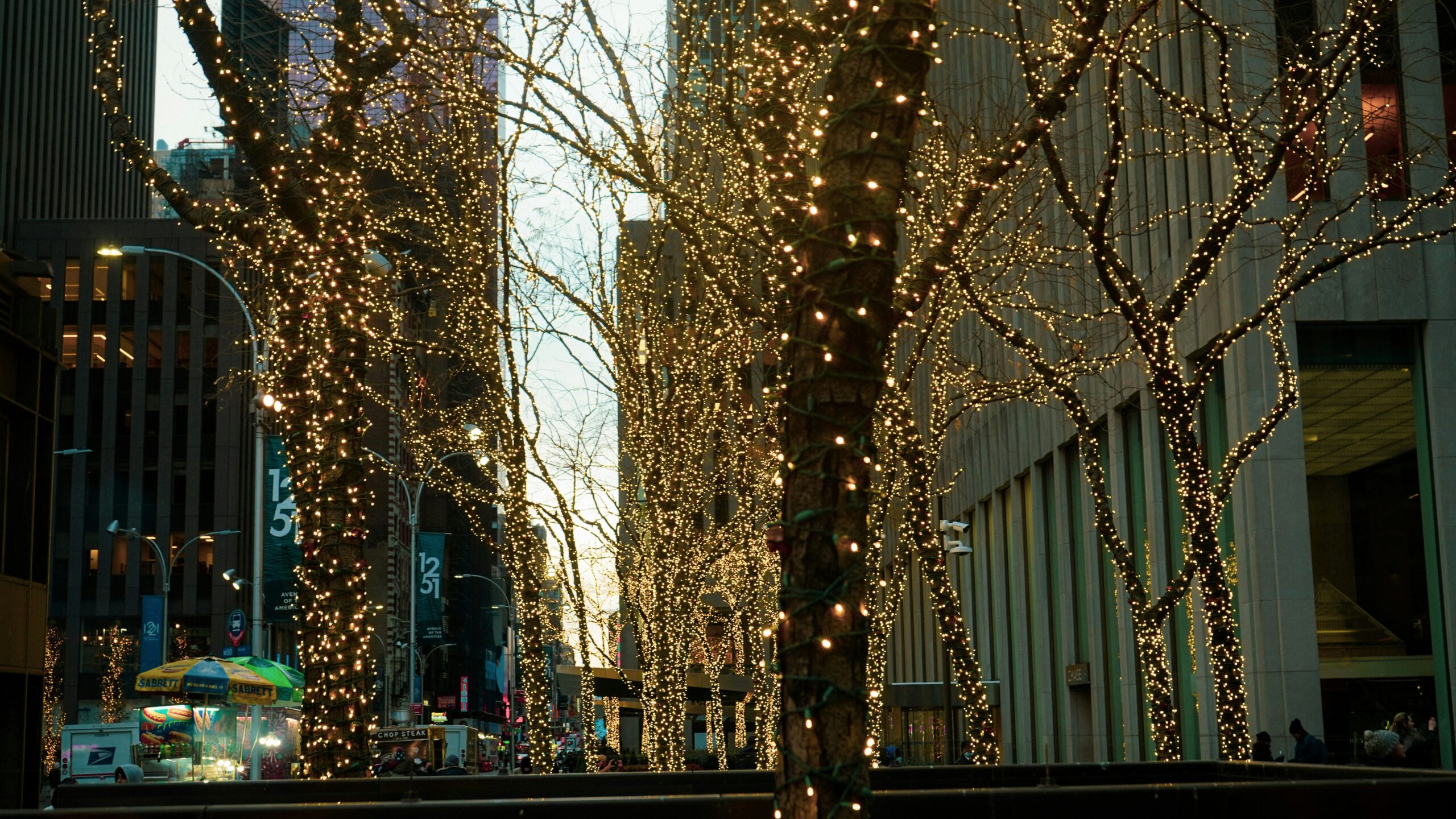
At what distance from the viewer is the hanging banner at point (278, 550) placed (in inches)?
1217

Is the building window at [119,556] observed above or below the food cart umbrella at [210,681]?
above

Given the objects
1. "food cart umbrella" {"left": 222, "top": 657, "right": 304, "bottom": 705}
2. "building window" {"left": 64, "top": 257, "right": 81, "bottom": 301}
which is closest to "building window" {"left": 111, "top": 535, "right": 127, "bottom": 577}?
"building window" {"left": 64, "top": 257, "right": 81, "bottom": 301}

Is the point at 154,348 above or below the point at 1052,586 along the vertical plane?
above

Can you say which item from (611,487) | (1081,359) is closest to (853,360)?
(1081,359)

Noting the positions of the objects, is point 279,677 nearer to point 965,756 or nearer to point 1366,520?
point 965,756

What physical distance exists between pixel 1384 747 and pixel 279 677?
18909 millimetres

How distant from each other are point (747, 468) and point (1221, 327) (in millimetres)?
9246

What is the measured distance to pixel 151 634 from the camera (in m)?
57.5

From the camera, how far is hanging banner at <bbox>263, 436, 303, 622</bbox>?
30.9m

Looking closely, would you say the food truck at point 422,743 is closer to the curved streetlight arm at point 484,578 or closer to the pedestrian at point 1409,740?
the curved streetlight arm at point 484,578

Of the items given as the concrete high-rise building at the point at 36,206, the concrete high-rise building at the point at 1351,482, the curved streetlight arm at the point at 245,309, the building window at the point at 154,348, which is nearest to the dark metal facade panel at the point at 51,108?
the concrete high-rise building at the point at 36,206

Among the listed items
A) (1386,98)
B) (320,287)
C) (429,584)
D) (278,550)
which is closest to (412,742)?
(429,584)

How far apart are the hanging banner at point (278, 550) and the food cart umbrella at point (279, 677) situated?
5.65ft

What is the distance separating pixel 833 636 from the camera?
5.02 m
